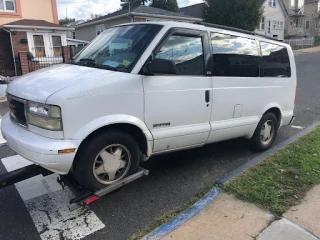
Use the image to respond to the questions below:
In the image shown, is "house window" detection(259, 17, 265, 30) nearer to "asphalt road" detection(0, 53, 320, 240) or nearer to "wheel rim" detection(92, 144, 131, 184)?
"asphalt road" detection(0, 53, 320, 240)

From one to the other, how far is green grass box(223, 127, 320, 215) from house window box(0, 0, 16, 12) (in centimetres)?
1775

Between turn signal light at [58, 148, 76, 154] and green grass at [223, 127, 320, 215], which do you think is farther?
green grass at [223, 127, 320, 215]

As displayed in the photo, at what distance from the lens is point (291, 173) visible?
4.11 metres

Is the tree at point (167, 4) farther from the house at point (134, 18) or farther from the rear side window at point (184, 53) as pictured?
the rear side window at point (184, 53)

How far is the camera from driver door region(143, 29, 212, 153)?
350 centimetres

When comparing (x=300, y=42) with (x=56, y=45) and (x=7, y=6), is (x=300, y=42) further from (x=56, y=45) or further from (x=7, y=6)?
(x=7, y=6)

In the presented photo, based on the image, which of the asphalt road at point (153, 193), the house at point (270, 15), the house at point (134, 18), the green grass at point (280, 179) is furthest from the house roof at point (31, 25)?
the house at point (270, 15)

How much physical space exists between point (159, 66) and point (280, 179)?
217 centimetres

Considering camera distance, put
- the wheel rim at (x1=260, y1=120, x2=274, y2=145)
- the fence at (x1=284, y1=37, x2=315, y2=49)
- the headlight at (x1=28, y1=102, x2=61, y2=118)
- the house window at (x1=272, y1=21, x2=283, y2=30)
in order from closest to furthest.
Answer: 1. the headlight at (x1=28, y1=102, x2=61, y2=118)
2. the wheel rim at (x1=260, y1=120, x2=274, y2=145)
3. the fence at (x1=284, y1=37, x2=315, y2=49)
4. the house window at (x1=272, y1=21, x2=283, y2=30)

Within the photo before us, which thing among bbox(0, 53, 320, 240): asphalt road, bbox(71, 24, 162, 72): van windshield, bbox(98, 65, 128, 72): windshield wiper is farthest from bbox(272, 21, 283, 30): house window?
bbox(98, 65, 128, 72): windshield wiper

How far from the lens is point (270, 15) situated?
Answer: 131 feet

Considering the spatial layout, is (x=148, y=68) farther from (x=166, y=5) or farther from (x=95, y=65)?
(x=166, y=5)

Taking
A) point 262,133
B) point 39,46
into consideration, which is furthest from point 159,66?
point 39,46

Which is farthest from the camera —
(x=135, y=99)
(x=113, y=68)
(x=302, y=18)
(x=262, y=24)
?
(x=302, y=18)
